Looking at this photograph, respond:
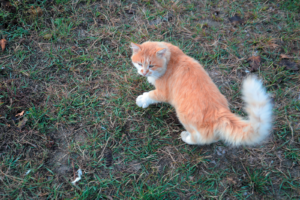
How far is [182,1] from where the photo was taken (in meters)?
3.69

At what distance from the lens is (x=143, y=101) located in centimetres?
260

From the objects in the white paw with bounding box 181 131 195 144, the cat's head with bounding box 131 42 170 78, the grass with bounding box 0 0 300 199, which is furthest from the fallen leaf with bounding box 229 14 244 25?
the white paw with bounding box 181 131 195 144

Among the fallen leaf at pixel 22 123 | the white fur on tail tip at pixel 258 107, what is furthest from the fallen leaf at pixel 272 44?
the fallen leaf at pixel 22 123

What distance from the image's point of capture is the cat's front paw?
8.39 feet

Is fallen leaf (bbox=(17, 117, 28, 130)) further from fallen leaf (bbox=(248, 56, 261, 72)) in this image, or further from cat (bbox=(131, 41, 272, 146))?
fallen leaf (bbox=(248, 56, 261, 72))

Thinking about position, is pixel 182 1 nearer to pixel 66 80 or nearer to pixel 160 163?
pixel 66 80

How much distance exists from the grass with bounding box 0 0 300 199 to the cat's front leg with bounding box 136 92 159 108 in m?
0.11

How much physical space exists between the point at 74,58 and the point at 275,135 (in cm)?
304

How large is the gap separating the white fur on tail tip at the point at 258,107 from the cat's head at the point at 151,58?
970 millimetres

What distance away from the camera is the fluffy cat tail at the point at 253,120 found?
1.54 meters

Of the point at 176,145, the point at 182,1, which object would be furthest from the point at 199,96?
the point at 182,1

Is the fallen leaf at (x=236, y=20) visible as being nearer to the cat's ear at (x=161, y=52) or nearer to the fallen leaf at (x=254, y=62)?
the fallen leaf at (x=254, y=62)

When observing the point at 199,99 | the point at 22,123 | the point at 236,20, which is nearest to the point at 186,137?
the point at 199,99

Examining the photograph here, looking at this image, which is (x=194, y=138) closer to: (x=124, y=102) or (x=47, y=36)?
(x=124, y=102)
